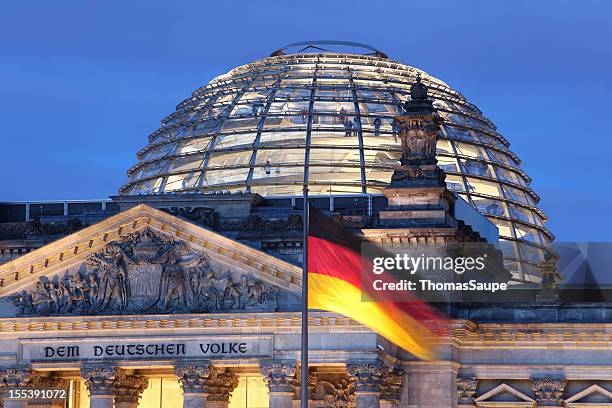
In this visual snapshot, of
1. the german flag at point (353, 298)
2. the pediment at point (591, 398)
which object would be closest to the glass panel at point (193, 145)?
the german flag at point (353, 298)

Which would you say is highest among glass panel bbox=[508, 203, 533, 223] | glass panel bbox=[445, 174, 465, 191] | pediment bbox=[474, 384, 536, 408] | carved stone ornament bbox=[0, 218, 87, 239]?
glass panel bbox=[445, 174, 465, 191]

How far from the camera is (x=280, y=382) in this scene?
10056 centimetres

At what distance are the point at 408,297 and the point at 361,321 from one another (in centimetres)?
789

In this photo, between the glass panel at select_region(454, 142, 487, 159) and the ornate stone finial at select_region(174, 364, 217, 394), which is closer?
the ornate stone finial at select_region(174, 364, 217, 394)

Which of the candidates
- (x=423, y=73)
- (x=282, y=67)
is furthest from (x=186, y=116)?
(x=423, y=73)

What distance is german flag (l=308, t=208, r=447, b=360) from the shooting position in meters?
85.9

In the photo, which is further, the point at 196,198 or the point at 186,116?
the point at 186,116

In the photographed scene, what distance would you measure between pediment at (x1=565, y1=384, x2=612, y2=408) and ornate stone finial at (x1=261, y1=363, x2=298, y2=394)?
14040mm

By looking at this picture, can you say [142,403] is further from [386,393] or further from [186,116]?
[186,116]

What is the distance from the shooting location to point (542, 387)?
106 metres

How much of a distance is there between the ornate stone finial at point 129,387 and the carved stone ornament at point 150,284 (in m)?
3.29

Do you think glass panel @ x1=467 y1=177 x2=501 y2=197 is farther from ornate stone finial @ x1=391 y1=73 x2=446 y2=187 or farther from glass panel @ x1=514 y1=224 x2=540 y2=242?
ornate stone finial @ x1=391 y1=73 x2=446 y2=187

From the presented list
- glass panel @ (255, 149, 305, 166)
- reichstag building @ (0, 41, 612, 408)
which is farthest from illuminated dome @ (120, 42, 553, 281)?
reichstag building @ (0, 41, 612, 408)

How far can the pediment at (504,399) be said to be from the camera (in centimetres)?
10606
